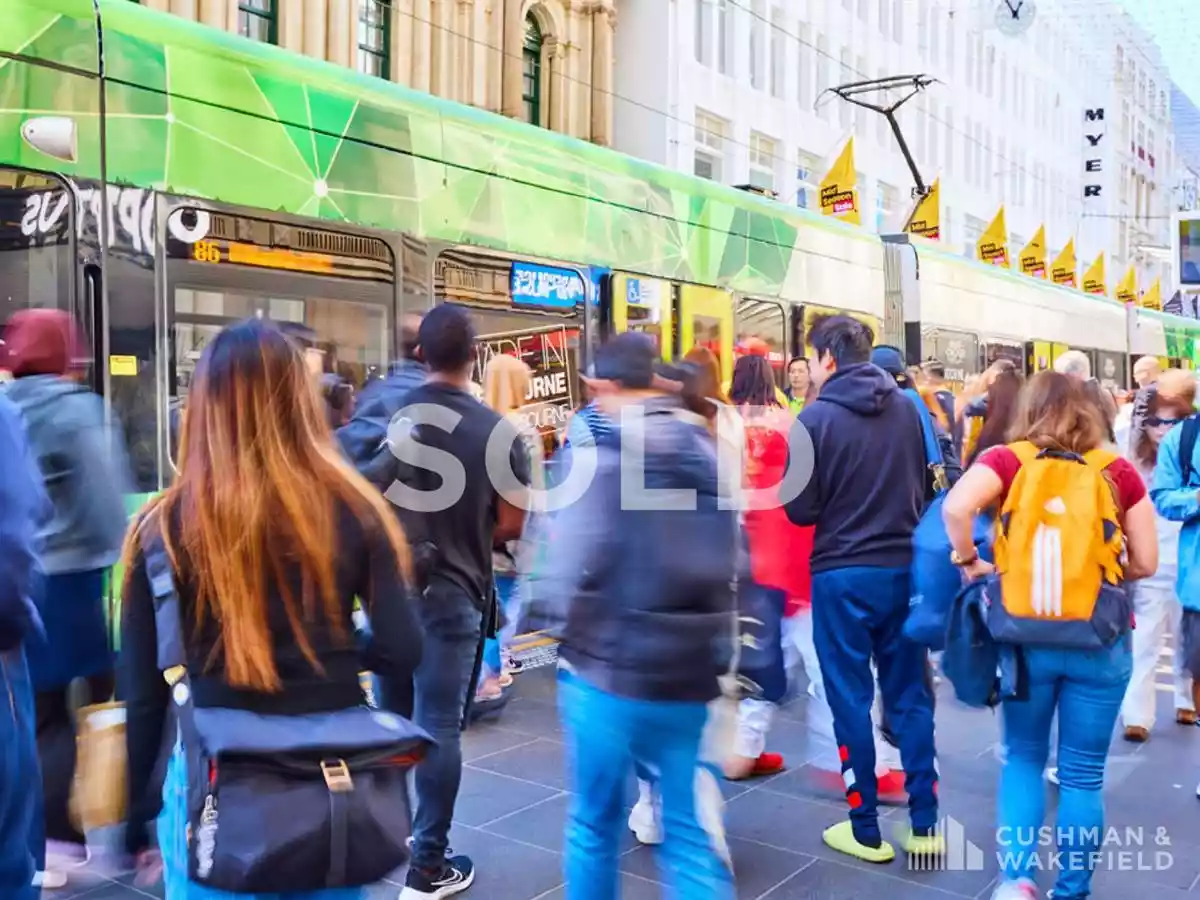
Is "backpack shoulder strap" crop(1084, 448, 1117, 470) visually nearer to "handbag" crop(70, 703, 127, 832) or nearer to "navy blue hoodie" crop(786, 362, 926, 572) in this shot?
"navy blue hoodie" crop(786, 362, 926, 572)

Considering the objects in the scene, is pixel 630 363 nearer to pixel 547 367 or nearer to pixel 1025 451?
pixel 1025 451

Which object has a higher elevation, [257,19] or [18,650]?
[257,19]

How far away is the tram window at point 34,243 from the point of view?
4988 mm

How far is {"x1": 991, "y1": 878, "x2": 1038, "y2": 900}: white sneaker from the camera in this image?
3.92 m

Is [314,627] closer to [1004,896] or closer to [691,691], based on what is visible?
[691,691]

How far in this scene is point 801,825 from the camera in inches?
191

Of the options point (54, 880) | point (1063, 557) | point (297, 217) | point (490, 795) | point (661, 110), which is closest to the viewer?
point (1063, 557)

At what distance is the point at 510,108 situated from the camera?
21453 millimetres

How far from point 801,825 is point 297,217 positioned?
376 cm

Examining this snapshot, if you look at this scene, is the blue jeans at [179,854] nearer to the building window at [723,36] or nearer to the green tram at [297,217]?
the green tram at [297,217]

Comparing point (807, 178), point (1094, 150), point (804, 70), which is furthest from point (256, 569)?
point (1094, 150)

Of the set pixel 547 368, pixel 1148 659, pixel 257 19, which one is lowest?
pixel 1148 659

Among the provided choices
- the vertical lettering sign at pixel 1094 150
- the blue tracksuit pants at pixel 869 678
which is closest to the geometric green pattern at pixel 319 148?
the blue tracksuit pants at pixel 869 678

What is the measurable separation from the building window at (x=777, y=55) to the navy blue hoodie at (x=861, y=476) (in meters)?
26.5
